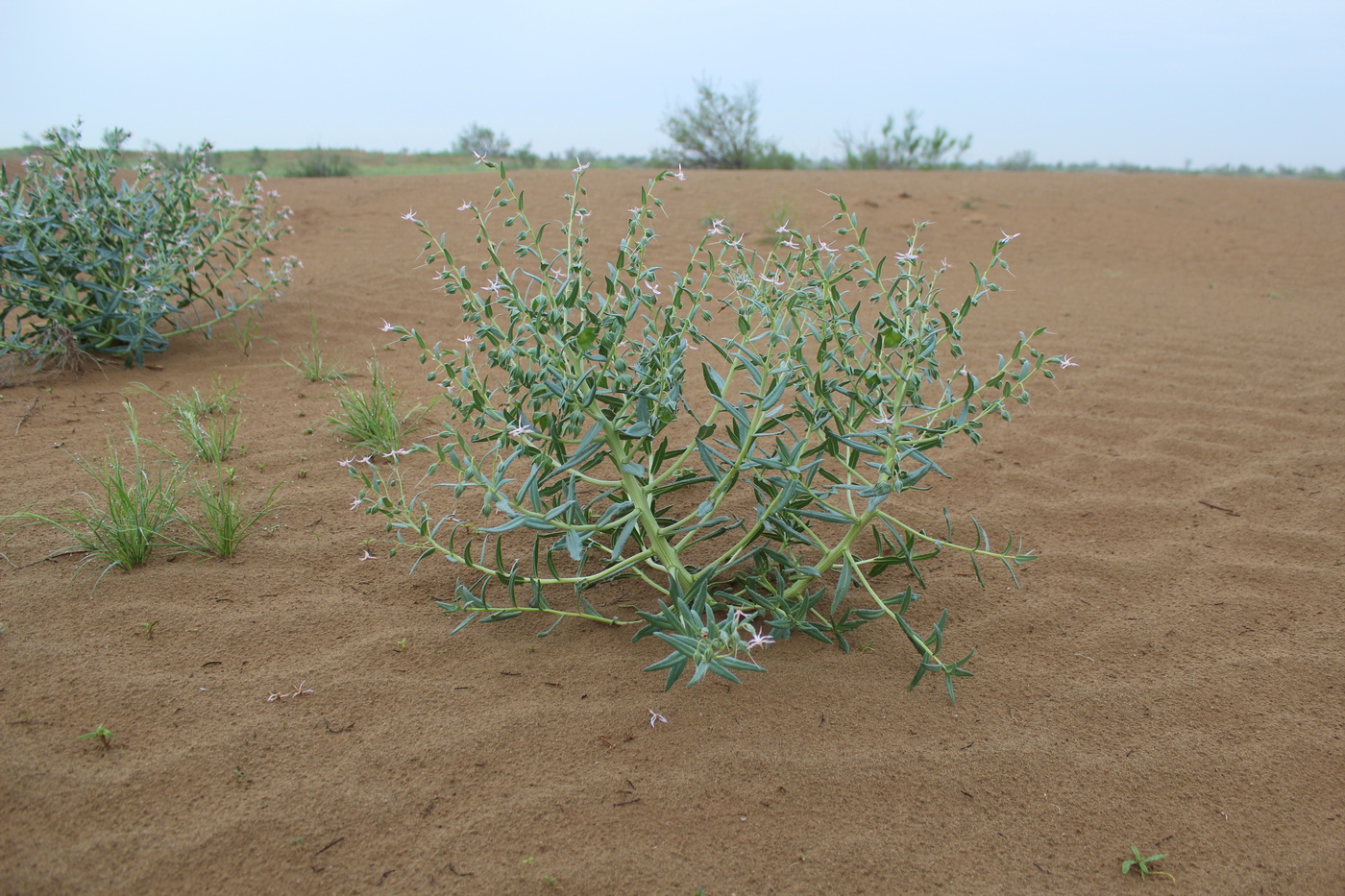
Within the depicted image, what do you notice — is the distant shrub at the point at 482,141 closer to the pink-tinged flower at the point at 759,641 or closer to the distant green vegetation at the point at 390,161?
the distant green vegetation at the point at 390,161

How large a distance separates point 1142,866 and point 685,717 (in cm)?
91

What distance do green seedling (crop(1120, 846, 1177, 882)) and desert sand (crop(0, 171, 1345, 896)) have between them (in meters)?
0.02

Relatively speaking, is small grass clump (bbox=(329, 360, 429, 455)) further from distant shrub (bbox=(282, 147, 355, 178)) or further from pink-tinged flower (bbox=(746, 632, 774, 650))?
distant shrub (bbox=(282, 147, 355, 178))

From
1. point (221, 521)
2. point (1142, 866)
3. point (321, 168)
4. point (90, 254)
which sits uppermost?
point (321, 168)

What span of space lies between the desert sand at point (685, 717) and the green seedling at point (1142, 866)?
2 centimetres

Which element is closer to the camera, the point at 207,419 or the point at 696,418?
the point at 696,418

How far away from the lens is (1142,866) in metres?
1.62

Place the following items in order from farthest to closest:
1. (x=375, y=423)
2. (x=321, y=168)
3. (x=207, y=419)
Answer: (x=321, y=168) → (x=207, y=419) → (x=375, y=423)

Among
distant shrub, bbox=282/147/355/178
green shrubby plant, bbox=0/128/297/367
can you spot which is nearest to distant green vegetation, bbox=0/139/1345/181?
distant shrub, bbox=282/147/355/178

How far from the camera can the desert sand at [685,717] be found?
5.28ft

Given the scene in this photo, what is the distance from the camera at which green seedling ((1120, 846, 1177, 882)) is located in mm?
1607

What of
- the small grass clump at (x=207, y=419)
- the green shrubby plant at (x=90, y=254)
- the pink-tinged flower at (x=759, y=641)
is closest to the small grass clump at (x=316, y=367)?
the small grass clump at (x=207, y=419)

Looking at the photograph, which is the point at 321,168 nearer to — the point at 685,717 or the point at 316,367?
the point at 316,367

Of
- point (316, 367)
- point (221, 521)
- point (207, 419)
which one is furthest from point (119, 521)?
point (316, 367)
